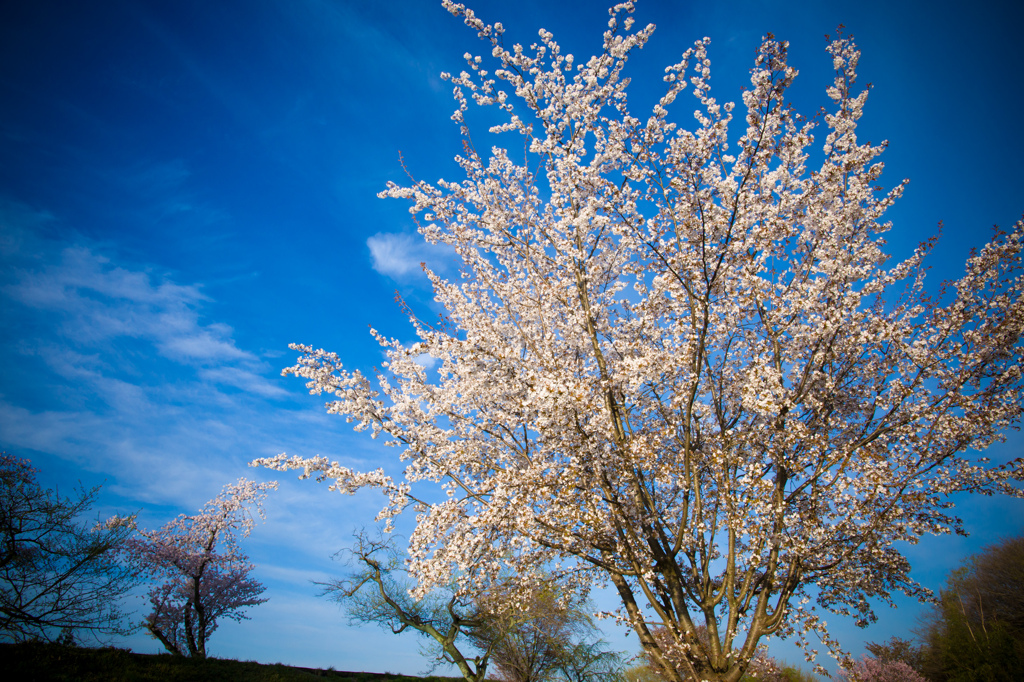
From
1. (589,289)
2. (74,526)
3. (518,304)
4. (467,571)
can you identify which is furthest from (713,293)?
(74,526)

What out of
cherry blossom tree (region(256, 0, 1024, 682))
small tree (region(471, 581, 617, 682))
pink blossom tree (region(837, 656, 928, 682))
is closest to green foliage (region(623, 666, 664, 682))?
small tree (region(471, 581, 617, 682))

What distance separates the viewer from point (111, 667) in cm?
1070

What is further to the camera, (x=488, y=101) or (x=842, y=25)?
(x=488, y=101)

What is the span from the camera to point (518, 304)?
7.71 metres

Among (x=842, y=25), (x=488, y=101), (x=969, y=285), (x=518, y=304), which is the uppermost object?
(x=488, y=101)

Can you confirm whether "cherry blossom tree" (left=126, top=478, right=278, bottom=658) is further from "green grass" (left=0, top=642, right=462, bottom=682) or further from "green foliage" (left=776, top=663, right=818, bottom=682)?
"green foliage" (left=776, top=663, right=818, bottom=682)

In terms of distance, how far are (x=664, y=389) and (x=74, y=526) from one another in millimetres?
17210

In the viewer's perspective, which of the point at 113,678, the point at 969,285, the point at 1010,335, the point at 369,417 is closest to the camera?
the point at 1010,335

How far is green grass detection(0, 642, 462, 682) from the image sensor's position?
31.1ft

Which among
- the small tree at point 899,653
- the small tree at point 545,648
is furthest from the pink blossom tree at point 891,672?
the small tree at point 545,648

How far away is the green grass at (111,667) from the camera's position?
31.1 ft

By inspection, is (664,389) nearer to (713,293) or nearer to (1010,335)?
(713,293)

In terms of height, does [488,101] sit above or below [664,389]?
above

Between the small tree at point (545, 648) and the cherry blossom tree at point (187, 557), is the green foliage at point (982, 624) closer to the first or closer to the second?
the small tree at point (545, 648)
